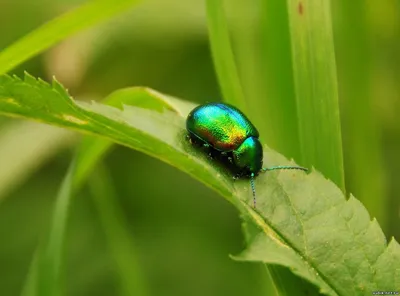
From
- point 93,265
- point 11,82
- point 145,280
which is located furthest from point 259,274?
point 11,82

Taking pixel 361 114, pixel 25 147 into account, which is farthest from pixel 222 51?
pixel 25 147

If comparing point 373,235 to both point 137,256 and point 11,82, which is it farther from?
point 137,256

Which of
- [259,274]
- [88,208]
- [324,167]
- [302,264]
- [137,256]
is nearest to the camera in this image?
[302,264]

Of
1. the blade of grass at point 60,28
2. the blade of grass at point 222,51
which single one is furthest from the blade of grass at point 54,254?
the blade of grass at point 222,51

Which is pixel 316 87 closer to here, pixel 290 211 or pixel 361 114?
pixel 290 211

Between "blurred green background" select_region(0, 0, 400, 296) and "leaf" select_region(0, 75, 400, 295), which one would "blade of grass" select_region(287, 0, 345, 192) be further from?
"blurred green background" select_region(0, 0, 400, 296)

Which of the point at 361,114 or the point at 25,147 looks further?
the point at 25,147

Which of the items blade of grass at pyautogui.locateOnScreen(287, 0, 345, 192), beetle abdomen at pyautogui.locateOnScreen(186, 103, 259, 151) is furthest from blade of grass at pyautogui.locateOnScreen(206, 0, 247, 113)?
blade of grass at pyautogui.locateOnScreen(287, 0, 345, 192)

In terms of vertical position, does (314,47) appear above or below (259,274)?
above
